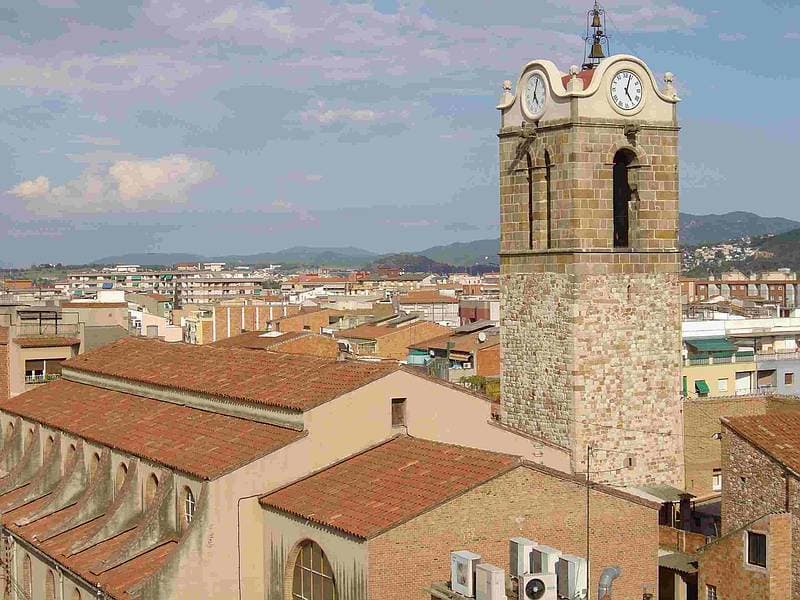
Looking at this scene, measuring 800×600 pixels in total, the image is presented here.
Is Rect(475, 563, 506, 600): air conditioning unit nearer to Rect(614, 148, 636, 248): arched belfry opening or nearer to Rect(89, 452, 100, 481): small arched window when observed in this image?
Rect(614, 148, 636, 248): arched belfry opening

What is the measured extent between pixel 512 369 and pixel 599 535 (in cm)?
900

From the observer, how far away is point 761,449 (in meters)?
28.7

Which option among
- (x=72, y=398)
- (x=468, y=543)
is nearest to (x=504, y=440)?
(x=468, y=543)

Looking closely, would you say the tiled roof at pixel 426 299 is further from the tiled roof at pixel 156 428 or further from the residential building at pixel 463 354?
the tiled roof at pixel 156 428

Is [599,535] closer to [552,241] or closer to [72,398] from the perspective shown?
[552,241]

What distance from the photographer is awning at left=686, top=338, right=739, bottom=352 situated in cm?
5531

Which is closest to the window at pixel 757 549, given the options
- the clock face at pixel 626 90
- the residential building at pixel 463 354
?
the clock face at pixel 626 90

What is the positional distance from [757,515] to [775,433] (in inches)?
81.4

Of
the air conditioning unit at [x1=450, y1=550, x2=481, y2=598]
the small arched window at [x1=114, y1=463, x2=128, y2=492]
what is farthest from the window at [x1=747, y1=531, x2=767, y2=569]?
the small arched window at [x1=114, y1=463, x2=128, y2=492]

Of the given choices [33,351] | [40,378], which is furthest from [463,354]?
[33,351]

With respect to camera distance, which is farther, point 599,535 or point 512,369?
point 512,369

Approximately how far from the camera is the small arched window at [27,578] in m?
36.5

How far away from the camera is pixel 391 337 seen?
252 ft

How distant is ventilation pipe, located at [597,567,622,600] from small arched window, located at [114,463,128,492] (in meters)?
14.5
